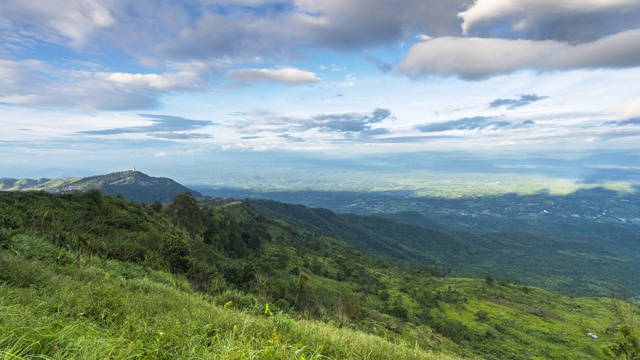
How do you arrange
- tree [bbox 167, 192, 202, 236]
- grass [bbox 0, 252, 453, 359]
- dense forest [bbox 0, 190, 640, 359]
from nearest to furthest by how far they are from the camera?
grass [bbox 0, 252, 453, 359], dense forest [bbox 0, 190, 640, 359], tree [bbox 167, 192, 202, 236]

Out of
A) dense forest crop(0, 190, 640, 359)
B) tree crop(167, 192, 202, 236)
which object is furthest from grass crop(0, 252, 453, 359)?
tree crop(167, 192, 202, 236)

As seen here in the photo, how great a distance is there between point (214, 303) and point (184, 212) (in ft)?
160

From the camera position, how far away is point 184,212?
188ft

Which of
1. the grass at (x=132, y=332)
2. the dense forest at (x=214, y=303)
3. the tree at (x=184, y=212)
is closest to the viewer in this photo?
the grass at (x=132, y=332)

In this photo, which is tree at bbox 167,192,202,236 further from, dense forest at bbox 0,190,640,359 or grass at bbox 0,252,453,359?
grass at bbox 0,252,453,359

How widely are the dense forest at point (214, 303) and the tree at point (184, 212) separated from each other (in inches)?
10.1

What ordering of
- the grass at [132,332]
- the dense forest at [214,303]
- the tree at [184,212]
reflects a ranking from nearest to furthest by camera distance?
the grass at [132,332], the dense forest at [214,303], the tree at [184,212]

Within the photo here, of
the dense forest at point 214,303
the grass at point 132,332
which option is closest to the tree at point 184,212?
the dense forest at point 214,303

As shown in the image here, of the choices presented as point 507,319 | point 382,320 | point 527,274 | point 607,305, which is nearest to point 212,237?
point 382,320

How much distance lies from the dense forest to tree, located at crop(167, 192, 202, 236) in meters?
0.26

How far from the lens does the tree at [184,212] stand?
56.6 meters

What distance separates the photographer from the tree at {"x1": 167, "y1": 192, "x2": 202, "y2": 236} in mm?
56594

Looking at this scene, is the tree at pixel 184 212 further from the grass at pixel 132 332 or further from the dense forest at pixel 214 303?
the grass at pixel 132 332

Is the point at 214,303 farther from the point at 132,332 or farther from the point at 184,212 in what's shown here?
the point at 184,212
